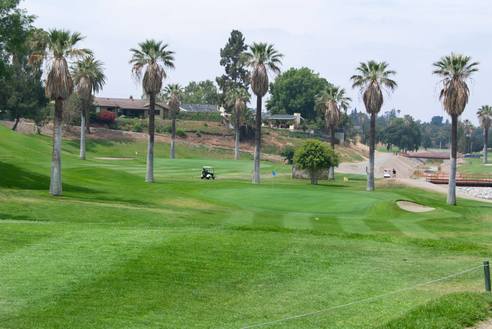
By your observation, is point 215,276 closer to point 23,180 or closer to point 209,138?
point 23,180

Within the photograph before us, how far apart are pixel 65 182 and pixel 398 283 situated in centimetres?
4066

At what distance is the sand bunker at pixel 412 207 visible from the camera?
54.6m

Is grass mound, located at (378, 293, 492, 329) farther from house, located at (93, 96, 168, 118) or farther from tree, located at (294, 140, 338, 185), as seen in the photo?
house, located at (93, 96, 168, 118)

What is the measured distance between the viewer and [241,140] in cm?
16100

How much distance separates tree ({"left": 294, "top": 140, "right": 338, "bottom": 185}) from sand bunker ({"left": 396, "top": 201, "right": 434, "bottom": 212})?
2483 centimetres

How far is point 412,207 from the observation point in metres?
55.5

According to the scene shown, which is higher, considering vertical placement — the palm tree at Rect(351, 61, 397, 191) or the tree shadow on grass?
the palm tree at Rect(351, 61, 397, 191)

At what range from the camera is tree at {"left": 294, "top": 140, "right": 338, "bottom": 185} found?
81.8 m

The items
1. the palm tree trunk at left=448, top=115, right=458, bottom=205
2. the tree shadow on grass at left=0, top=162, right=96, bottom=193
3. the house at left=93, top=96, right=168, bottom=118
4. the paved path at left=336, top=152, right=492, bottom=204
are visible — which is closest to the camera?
the tree shadow on grass at left=0, top=162, right=96, bottom=193

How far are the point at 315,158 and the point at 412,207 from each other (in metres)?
26.9

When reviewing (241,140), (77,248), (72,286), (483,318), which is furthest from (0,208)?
(241,140)

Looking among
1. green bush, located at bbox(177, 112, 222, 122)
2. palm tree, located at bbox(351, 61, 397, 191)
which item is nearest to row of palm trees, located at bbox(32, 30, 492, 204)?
palm tree, located at bbox(351, 61, 397, 191)

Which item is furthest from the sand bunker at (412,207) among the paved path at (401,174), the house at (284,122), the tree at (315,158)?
the house at (284,122)

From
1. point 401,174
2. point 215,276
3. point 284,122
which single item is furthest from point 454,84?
point 284,122
